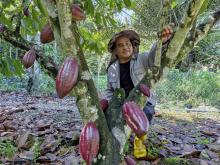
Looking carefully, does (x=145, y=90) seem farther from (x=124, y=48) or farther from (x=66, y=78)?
(x=124, y=48)

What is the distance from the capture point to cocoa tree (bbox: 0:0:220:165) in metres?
1.04

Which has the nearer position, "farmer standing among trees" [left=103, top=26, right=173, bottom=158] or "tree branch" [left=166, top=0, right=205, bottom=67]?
"tree branch" [left=166, top=0, right=205, bottom=67]

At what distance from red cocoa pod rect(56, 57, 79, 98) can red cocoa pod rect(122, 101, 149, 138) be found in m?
0.19

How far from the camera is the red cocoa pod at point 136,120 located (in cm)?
97

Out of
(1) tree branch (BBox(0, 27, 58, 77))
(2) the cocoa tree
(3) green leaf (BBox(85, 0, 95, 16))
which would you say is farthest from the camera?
(3) green leaf (BBox(85, 0, 95, 16))

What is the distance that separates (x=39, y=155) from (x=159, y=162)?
720 millimetres

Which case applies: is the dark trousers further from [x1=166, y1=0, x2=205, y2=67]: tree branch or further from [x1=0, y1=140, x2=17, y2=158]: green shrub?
[x1=166, y1=0, x2=205, y2=67]: tree branch

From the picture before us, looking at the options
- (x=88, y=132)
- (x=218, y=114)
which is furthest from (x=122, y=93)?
(x=218, y=114)

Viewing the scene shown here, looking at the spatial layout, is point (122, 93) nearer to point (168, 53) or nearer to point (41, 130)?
point (168, 53)

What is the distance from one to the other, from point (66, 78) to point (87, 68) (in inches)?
6.4

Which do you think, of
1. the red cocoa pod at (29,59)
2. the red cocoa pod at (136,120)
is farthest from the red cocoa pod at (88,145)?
the red cocoa pod at (29,59)

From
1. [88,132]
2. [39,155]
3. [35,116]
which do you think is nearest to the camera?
[88,132]

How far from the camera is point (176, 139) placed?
8.44 ft

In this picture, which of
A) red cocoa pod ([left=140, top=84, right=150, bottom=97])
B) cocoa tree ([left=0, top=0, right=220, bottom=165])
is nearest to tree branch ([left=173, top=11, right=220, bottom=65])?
cocoa tree ([left=0, top=0, right=220, bottom=165])
